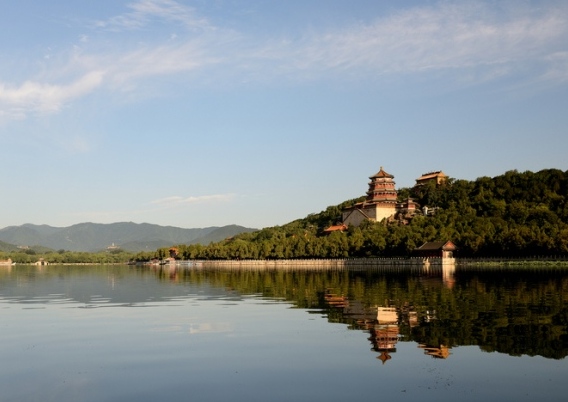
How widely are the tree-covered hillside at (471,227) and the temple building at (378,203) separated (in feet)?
19.6

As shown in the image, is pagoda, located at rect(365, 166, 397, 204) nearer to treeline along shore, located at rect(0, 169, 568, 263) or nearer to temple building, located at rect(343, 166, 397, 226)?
temple building, located at rect(343, 166, 397, 226)

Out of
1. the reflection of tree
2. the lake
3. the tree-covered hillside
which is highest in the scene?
the tree-covered hillside

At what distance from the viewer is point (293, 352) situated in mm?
21688

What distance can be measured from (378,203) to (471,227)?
34.0 metres

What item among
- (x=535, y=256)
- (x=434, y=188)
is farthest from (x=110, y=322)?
(x=434, y=188)

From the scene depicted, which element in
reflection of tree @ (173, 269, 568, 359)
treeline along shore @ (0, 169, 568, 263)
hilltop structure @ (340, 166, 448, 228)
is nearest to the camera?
reflection of tree @ (173, 269, 568, 359)

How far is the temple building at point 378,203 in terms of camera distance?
14412 centimetres

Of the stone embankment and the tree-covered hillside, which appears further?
the stone embankment

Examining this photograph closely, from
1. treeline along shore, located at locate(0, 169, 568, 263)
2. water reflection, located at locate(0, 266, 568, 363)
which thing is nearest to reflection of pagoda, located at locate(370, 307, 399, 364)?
water reflection, located at locate(0, 266, 568, 363)

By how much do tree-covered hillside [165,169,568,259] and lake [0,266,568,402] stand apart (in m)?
61.7

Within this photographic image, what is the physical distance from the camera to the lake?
1644cm

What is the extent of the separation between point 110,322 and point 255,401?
667 inches

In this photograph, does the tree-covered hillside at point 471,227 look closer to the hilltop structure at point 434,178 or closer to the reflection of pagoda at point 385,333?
the hilltop structure at point 434,178

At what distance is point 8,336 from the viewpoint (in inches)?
1029
